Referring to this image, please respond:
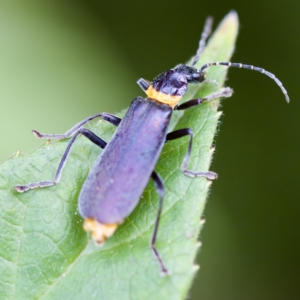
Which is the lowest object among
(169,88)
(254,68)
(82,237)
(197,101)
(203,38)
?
(82,237)

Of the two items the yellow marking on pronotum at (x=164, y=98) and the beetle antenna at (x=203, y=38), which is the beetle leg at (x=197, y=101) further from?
the beetle antenna at (x=203, y=38)

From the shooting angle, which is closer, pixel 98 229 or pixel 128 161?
pixel 98 229

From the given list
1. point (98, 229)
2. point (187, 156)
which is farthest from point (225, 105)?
point (98, 229)

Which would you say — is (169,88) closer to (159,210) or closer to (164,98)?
(164,98)

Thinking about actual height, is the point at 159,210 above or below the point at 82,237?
above

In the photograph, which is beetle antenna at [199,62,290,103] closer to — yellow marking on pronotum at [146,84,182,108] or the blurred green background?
yellow marking on pronotum at [146,84,182,108]

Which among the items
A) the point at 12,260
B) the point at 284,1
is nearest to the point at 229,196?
the point at 284,1

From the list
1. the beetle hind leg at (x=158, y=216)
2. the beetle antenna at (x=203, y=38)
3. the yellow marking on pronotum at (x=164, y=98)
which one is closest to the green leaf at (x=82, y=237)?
the beetle hind leg at (x=158, y=216)

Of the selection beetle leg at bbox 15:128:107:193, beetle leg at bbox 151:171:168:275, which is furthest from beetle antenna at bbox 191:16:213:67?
beetle leg at bbox 151:171:168:275
